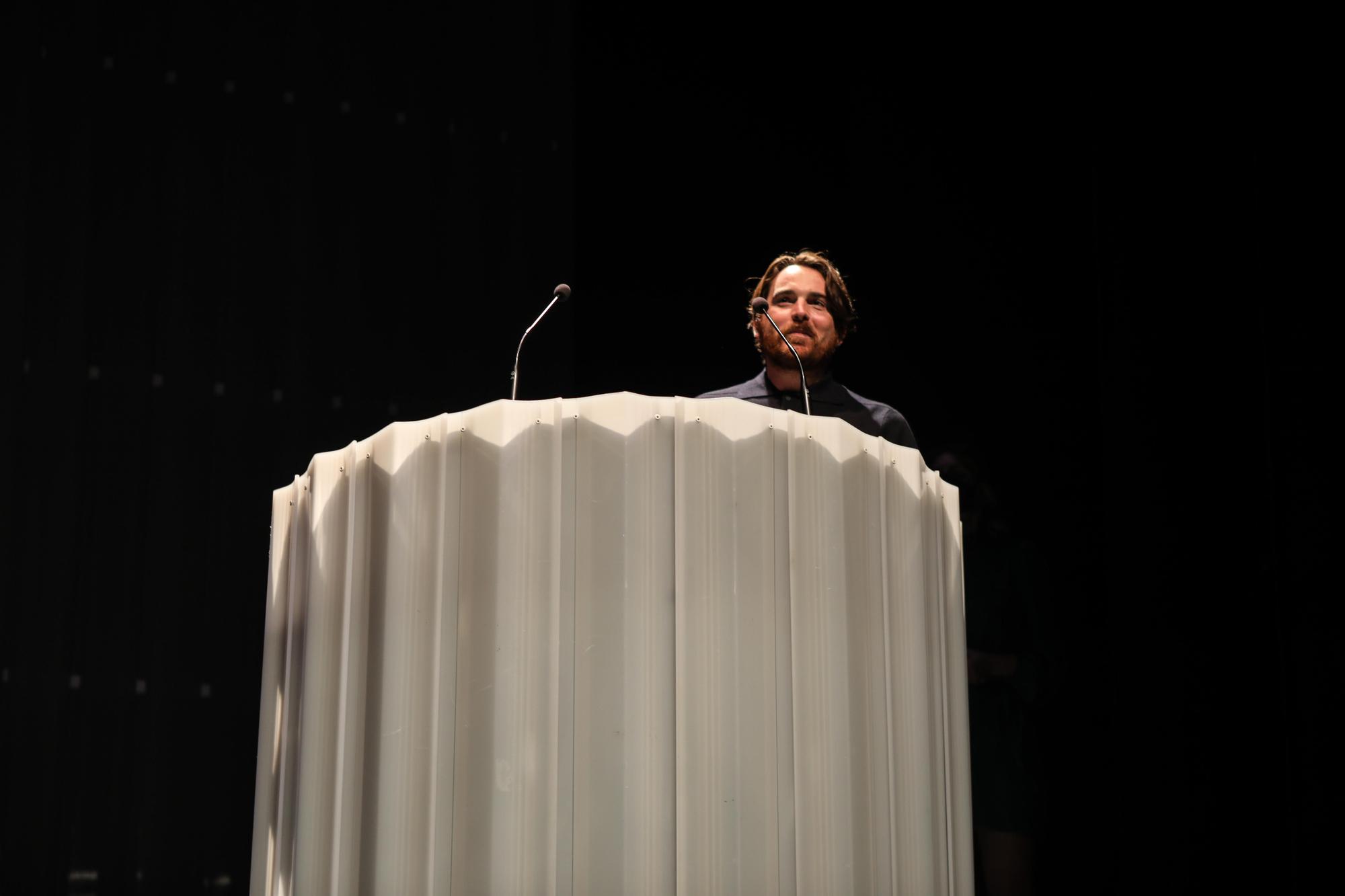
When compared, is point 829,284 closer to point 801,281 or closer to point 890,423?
point 801,281

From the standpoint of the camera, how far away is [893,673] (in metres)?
1.32

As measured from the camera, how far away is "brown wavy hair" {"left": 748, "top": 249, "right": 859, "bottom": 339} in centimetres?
287

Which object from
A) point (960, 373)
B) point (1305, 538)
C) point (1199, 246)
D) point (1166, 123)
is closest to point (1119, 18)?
point (1166, 123)

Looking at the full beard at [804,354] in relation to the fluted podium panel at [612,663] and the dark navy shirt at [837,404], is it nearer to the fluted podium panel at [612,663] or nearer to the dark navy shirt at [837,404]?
the dark navy shirt at [837,404]

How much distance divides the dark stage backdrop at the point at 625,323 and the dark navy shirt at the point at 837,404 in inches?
12.6

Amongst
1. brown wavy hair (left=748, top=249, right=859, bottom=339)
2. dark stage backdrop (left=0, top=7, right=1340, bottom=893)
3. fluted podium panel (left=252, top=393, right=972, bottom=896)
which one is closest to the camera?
fluted podium panel (left=252, top=393, right=972, bottom=896)

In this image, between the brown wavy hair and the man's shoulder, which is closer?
the man's shoulder

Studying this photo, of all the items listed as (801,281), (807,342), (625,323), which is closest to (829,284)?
(801,281)

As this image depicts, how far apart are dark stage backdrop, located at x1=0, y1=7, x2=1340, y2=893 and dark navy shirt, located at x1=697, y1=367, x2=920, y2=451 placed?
319mm

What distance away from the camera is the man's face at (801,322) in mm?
2766

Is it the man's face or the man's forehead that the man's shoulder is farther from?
the man's forehead

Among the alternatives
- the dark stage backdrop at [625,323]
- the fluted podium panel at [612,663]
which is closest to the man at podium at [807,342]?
the dark stage backdrop at [625,323]

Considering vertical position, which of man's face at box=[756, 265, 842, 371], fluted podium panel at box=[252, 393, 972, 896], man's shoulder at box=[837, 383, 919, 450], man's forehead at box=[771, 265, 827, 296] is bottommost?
fluted podium panel at box=[252, 393, 972, 896]

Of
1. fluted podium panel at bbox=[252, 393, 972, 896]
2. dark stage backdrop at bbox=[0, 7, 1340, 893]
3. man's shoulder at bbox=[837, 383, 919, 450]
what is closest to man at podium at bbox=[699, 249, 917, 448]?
man's shoulder at bbox=[837, 383, 919, 450]
